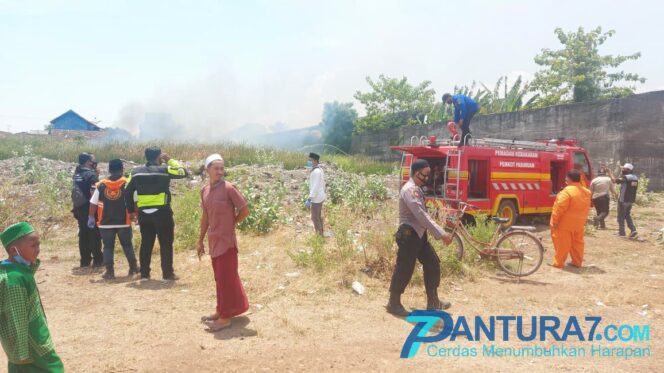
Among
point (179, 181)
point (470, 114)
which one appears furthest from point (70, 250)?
point (470, 114)

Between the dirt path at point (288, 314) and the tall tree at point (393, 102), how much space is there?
22.5m

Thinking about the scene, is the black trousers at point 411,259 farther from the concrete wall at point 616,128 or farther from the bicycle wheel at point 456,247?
the concrete wall at point 616,128

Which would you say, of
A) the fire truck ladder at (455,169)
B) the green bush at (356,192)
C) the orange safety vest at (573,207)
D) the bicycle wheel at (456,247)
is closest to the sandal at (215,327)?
the bicycle wheel at (456,247)

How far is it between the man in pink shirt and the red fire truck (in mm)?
4407

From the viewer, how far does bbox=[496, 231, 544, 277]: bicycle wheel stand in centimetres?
623

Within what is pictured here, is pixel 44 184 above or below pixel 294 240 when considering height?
above

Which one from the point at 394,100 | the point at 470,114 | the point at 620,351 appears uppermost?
the point at 394,100

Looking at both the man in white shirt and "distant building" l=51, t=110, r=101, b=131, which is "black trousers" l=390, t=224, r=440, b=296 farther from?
"distant building" l=51, t=110, r=101, b=131

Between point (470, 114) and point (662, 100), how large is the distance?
9191 millimetres

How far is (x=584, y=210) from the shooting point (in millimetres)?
6816

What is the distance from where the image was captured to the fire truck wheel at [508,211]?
917 centimetres

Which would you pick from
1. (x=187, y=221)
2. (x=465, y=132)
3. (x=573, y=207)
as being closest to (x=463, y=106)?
(x=465, y=132)

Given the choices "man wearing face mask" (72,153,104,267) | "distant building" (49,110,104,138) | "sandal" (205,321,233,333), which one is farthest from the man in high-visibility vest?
"distant building" (49,110,104,138)

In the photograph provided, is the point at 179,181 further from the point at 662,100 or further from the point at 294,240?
the point at 662,100
